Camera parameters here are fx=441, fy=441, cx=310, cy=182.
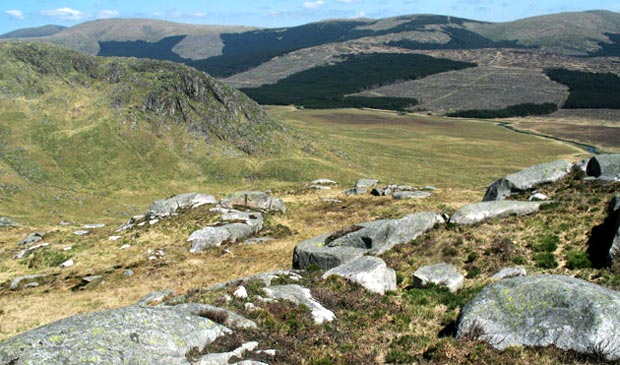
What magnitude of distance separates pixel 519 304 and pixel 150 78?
118555 mm

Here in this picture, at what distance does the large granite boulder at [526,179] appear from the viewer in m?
42.4

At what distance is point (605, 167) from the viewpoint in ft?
133

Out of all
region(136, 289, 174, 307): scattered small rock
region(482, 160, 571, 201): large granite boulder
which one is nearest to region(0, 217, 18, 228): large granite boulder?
region(136, 289, 174, 307): scattered small rock

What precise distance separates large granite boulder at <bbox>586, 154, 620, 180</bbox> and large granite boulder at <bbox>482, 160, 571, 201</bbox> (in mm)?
2270

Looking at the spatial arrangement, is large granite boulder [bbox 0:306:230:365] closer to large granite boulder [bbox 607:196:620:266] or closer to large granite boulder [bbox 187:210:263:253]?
large granite boulder [bbox 607:196:620:266]

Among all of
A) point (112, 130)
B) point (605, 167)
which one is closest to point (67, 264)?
point (605, 167)

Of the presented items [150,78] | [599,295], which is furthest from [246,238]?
[150,78]

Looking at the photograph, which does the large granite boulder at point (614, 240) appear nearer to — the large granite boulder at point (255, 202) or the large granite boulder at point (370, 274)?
the large granite boulder at point (370, 274)

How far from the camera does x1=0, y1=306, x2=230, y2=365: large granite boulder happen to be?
43.0 feet

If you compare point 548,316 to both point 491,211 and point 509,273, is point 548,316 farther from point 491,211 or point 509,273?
point 491,211

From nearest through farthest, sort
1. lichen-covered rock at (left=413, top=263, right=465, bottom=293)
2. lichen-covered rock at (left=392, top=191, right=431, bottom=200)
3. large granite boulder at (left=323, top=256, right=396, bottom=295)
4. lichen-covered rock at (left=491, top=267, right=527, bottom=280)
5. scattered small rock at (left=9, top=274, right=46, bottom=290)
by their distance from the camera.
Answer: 1. lichen-covered rock at (left=491, top=267, right=527, bottom=280)
2. large granite boulder at (left=323, top=256, right=396, bottom=295)
3. lichen-covered rock at (left=413, top=263, right=465, bottom=293)
4. scattered small rock at (left=9, top=274, right=46, bottom=290)
5. lichen-covered rock at (left=392, top=191, right=431, bottom=200)

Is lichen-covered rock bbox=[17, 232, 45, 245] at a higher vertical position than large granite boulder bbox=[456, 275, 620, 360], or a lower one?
lower

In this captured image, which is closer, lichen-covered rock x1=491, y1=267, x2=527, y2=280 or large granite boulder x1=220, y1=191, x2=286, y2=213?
lichen-covered rock x1=491, y1=267, x2=527, y2=280

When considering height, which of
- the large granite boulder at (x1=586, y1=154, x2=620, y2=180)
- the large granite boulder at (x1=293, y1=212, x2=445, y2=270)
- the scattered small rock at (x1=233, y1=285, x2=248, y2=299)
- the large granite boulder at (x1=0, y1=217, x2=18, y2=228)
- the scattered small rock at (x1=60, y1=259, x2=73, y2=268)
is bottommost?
the large granite boulder at (x1=0, y1=217, x2=18, y2=228)
